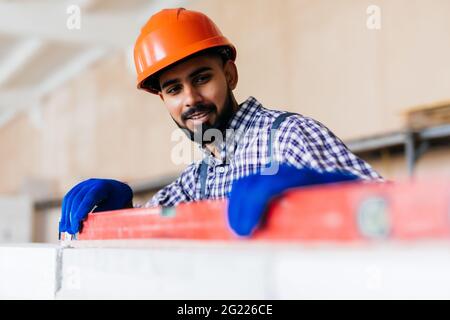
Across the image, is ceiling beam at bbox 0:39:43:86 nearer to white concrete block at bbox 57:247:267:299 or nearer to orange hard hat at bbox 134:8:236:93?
orange hard hat at bbox 134:8:236:93

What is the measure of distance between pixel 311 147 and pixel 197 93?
0.49 m

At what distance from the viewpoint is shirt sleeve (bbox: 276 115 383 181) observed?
70.9 inches

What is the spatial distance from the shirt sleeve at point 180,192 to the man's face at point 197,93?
36 centimetres

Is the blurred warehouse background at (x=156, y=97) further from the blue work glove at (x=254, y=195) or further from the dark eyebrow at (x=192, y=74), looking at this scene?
the blue work glove at (x=254, y=195)

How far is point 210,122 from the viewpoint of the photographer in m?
2.13

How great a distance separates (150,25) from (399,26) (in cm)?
271

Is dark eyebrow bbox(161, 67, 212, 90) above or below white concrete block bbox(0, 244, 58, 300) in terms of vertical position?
above

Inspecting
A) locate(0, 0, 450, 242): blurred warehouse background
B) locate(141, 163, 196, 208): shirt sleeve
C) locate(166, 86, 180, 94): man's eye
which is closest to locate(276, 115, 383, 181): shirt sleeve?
locate(166, 86, 180, 94): man's eye

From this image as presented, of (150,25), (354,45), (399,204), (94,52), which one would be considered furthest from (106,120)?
(399,204)

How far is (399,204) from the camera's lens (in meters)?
0.76

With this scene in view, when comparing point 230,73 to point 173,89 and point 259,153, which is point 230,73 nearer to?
point 173,89

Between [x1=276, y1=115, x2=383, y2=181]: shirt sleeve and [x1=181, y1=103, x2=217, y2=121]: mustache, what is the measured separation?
290 millimetres

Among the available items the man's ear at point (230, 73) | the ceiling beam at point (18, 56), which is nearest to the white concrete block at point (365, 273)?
the man's ear at point (230, 73)

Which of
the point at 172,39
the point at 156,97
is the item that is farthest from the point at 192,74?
the point at 156,97
